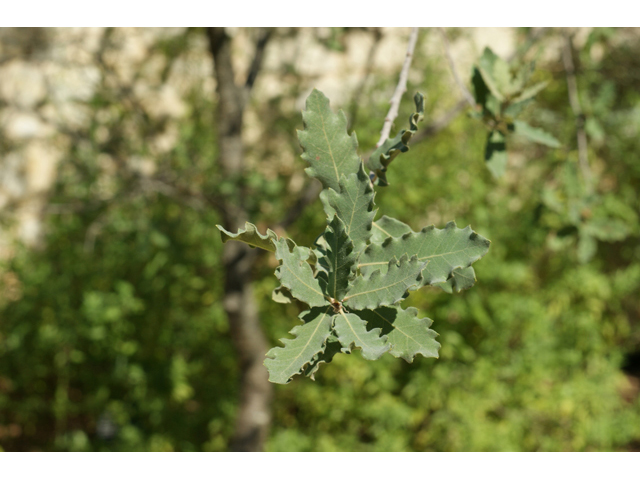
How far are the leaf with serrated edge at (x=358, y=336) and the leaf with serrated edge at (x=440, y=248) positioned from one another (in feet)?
0.27

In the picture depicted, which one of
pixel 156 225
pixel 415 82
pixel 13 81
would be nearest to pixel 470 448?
pixel 156 225

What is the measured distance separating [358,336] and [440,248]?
175 millimetres

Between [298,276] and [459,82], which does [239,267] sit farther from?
[298,276]

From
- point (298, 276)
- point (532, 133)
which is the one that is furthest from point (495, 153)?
point (298, 276)

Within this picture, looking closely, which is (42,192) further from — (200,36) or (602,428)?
(602,428)

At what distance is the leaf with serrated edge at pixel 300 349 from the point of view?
A: 1.92 ft

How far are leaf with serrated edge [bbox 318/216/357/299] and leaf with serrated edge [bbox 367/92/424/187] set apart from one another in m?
0.16

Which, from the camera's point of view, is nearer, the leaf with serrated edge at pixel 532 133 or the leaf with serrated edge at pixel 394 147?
the leaf with serrated edge at pixel 394 147

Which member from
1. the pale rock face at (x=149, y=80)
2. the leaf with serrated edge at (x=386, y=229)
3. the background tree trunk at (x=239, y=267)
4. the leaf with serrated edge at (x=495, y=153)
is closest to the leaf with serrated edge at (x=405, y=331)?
the leaf with serrated edge at (x=386, y=229)

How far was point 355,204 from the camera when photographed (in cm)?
67

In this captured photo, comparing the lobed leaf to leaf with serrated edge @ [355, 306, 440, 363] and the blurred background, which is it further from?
the blurred background

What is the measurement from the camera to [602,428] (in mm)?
2822

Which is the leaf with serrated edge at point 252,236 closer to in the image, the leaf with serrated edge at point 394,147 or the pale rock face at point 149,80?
the leaf with serrated edge at point 394,147

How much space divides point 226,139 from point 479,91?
139 cm
